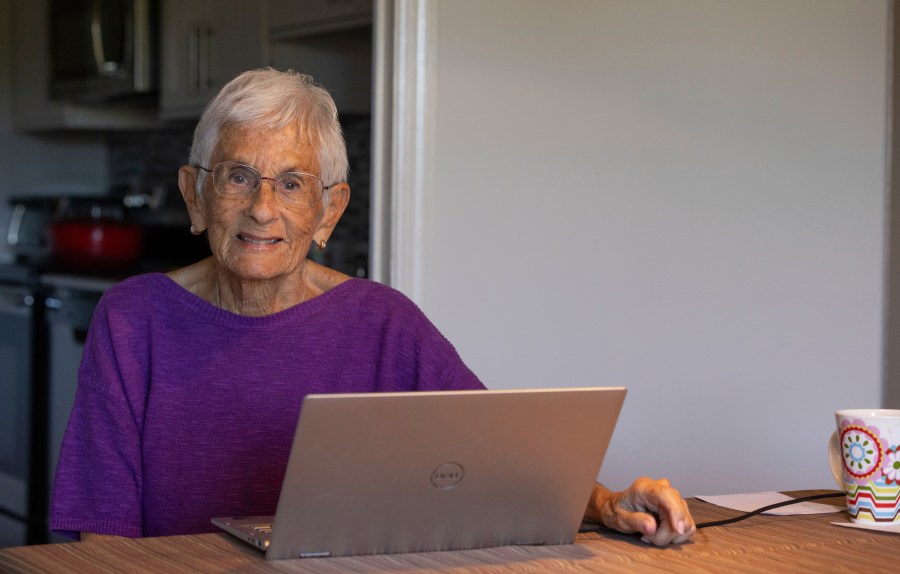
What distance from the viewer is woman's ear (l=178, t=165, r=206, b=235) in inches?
64.9

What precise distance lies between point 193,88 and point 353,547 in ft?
10.3

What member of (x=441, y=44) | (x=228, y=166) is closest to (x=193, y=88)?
(x=441, y=44)

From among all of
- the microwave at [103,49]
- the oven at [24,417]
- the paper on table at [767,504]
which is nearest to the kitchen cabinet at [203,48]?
the microwave at [103,49]

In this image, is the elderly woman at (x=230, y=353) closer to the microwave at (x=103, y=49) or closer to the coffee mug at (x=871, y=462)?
the coffee mug at (x=871, y=462)

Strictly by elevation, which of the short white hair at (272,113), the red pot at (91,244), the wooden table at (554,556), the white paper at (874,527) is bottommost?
the white paper at (874,527)

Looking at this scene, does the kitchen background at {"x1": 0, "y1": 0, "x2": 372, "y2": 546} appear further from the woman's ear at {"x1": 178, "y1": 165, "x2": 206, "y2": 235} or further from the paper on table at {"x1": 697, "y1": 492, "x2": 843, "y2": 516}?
the paper on table at {"x1": 697, "y1": 492, "x2": 843, "y2": 516}

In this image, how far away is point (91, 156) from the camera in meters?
5.20

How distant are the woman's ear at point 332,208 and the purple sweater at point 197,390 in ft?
0.31

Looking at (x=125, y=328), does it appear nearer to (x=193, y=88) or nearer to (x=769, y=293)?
(x=769, y=293)

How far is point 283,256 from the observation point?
1599 mm

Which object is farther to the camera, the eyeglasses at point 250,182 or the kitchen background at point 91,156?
the kitchen background at point 91,156

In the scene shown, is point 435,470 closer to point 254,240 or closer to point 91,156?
point 254,240

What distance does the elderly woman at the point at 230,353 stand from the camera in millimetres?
1541

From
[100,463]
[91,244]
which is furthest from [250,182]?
[91,244]
